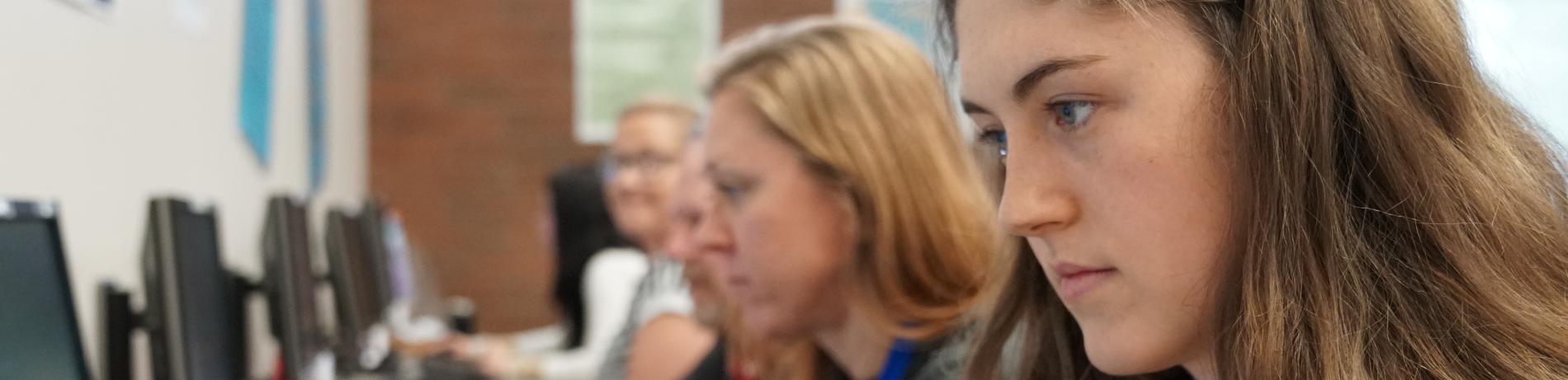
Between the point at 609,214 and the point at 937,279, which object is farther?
the point at 609,214

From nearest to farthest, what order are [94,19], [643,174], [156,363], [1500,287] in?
[1500,287], [156,363], [94,19], [643,174]

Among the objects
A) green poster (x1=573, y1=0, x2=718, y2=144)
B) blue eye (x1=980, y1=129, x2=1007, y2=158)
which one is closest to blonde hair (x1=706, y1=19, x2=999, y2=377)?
blue eye (x1=980, y1=129, x2=1007, y2=158)

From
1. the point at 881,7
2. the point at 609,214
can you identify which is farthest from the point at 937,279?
the point at 881,7

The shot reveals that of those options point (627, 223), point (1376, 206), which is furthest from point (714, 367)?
point (627, 223)

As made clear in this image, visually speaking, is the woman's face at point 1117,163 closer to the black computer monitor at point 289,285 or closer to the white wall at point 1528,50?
the white wall at point 1528,50

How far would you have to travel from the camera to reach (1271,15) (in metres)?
0.79

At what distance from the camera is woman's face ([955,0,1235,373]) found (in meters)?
0.79

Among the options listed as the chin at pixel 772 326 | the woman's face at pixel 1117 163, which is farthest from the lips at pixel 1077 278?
the chin at pixel 772 326

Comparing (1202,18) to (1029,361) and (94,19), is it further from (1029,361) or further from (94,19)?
(94,19)

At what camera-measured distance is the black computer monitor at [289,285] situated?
171 centimetres

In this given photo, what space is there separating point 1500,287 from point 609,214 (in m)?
3.40

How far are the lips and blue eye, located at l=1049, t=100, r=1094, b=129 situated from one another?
0.10 m

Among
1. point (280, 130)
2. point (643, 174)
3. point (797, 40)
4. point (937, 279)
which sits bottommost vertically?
point (643, 174)

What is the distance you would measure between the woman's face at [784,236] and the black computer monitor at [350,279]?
41.6 inches
